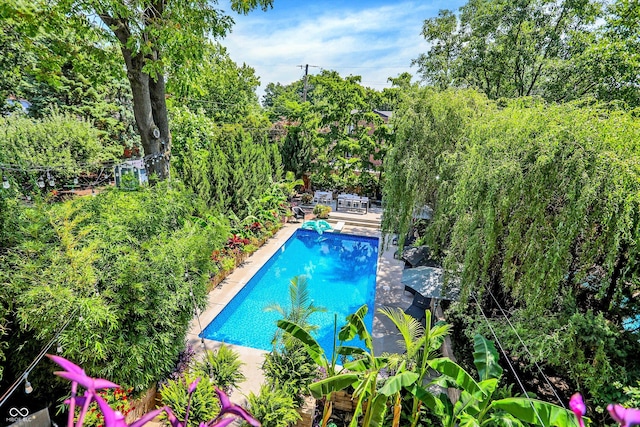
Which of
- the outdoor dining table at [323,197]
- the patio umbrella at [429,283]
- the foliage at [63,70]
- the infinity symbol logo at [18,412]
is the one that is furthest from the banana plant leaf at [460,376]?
the outdoor dining table at [323,197]

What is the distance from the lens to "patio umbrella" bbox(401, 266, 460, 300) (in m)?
7.18

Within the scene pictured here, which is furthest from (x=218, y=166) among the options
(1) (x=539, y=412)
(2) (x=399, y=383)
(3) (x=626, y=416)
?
(3) (x=626, y=416)

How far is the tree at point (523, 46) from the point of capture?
12820mm

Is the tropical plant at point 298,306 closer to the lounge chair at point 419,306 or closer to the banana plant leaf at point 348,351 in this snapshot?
the banana plant leaf at point 348,351

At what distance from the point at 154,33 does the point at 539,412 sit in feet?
27.6

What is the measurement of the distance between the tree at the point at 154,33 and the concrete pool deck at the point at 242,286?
429 centimetres

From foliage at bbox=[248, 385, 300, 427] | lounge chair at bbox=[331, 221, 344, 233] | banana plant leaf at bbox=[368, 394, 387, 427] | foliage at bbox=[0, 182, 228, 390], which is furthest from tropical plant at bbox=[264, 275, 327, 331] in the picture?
lounge chair at bbox=[331, 221, 344, 233]

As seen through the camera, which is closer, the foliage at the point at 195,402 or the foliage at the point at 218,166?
the foliage at the point at 195,402

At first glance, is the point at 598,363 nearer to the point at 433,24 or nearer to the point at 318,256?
the point at 318,256

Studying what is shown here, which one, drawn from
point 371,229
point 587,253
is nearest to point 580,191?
point 587,253

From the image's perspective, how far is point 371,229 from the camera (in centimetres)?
1703

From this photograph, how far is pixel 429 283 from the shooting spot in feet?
26.2

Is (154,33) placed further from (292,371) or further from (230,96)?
(230,96)

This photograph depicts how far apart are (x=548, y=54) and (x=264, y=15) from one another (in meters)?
13.0
